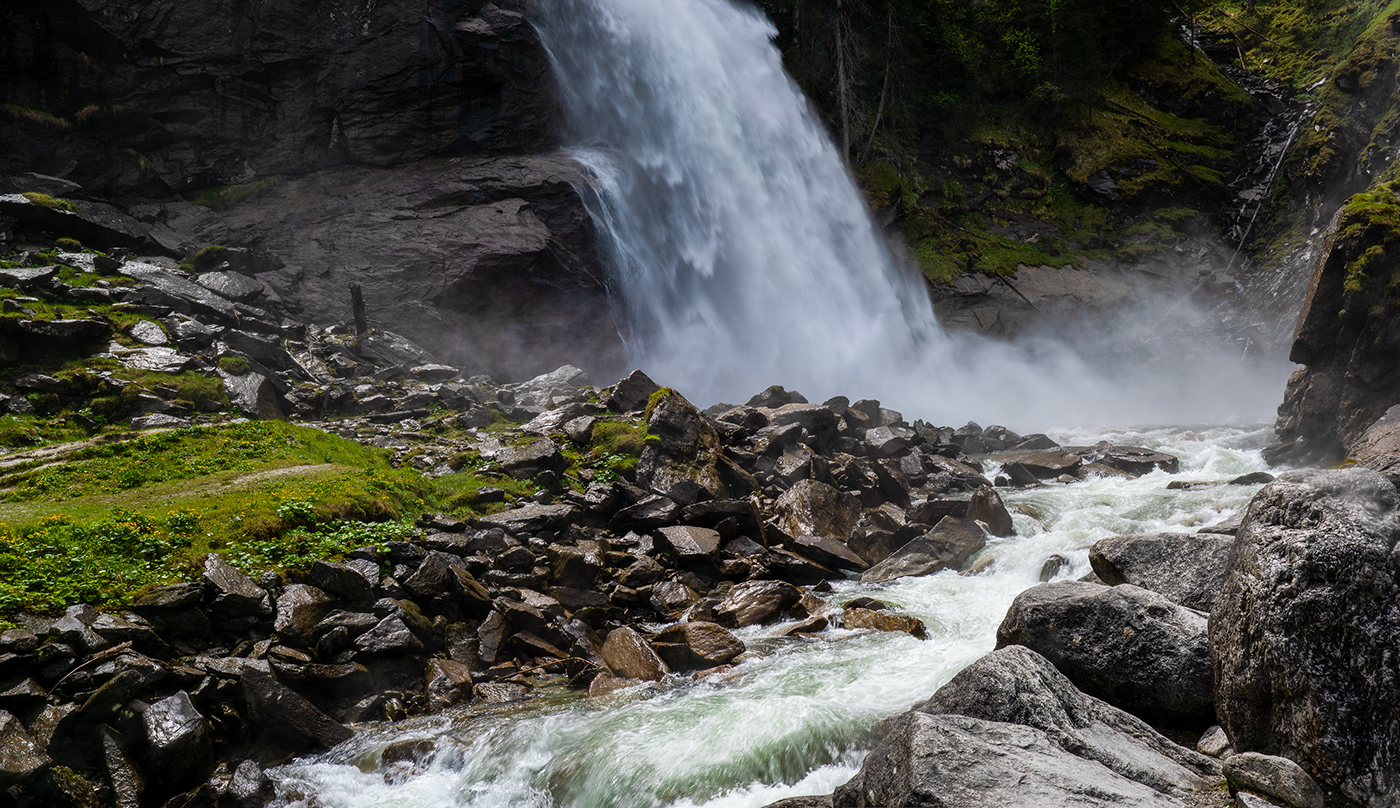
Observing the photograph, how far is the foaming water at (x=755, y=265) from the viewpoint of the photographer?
2866 centimetres

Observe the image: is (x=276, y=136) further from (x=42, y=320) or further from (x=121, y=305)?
(x=42, y=320)

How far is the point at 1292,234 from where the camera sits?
36938mm

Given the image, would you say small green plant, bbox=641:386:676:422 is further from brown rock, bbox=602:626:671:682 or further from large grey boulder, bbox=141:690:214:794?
large grey boulder, bbox=141:690:214:794

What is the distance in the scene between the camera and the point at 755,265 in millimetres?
30953


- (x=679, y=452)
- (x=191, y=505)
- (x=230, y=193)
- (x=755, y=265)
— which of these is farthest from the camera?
(x=755, y=265)

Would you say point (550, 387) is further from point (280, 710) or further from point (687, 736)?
point (687, 736)

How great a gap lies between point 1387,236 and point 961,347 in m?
21.1

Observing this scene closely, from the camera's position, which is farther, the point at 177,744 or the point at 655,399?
the point at 655,399

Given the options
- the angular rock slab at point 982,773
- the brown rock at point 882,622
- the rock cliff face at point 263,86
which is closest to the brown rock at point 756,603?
the brown rock at point 882,622

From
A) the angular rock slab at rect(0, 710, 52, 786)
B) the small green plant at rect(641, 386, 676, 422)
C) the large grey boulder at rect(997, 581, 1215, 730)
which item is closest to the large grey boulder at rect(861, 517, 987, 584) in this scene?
the large grey boulder at rect(997, 581, 1215, 730)

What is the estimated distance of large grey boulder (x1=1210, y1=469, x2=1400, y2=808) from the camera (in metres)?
4.16

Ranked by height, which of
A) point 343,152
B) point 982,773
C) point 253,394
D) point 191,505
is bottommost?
point 191,505

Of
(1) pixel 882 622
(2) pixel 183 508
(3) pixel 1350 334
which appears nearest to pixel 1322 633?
(1) pixel 882 622

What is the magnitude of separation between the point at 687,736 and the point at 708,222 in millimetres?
25301
